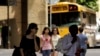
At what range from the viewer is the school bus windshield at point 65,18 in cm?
2906

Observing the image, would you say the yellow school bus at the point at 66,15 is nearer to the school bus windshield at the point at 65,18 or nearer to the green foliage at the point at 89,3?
the school bus windshield at the point at 65,18

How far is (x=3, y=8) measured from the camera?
32906 millimetres

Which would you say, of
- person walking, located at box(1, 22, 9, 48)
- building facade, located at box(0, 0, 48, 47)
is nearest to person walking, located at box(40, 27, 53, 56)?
building facade, located at box(0, 0, 48, 47)

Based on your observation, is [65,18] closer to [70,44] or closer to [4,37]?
[4,37]

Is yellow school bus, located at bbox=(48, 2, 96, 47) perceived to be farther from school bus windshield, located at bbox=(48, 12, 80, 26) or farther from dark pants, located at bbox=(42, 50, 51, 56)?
dark pants, located at bbox=(42, 50, 51, 56)

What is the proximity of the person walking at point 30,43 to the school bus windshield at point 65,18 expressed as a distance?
19.1 m

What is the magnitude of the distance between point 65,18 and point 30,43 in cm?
1928

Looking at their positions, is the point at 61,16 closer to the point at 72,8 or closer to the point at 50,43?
the point at 72,8

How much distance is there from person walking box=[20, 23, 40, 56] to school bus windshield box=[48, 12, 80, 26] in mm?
19127

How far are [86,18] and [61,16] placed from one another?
2.09 meters

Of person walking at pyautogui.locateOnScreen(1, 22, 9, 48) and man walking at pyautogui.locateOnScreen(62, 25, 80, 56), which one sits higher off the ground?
man walking at pyautogui.locateOnScreen(62, 25, 80, 56)

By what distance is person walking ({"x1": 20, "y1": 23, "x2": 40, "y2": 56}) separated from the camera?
9820 millimetres

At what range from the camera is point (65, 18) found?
29109mm

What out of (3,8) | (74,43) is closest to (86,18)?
(3,8)
